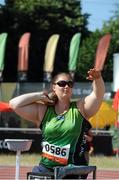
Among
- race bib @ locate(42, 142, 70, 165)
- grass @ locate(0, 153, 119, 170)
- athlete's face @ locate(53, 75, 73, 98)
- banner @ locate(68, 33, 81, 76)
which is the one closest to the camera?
race bib @ locate(42, 142, 70, 165)

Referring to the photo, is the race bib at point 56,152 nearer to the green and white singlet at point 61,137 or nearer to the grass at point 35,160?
the green and white singlet at point 61,137

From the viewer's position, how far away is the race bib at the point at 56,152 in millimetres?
4508

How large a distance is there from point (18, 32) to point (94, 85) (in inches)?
1930

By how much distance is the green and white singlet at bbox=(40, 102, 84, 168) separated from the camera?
4527 mm

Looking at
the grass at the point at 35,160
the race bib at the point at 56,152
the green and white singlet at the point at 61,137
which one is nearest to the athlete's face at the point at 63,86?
the green and white singlet at the point at 61,137

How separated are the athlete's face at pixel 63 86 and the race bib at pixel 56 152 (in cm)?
38

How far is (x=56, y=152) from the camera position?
455 cm

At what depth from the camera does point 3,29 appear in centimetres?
5297

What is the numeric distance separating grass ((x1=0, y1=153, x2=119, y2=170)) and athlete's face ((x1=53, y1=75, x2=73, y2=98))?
1320 cm

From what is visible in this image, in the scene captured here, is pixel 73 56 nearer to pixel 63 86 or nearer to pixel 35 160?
pixel 35 160

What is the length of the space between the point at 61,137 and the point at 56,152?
0.37 feet

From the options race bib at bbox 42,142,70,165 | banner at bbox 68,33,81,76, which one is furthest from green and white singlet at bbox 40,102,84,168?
banner at bbox 68,33,81,76

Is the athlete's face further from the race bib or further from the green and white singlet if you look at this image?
the race bib

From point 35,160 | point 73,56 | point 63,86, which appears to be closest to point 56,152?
point 63,86
